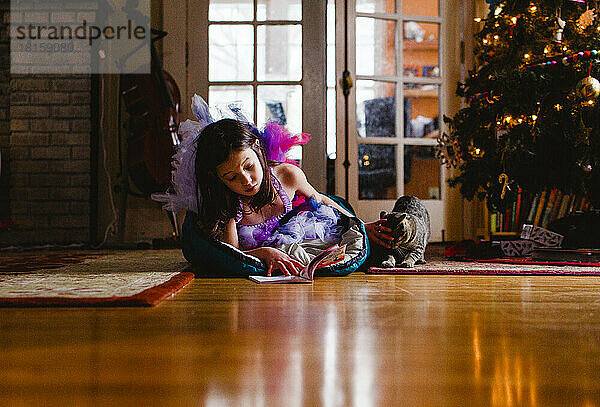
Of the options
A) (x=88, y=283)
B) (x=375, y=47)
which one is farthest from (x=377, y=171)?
(x=88, y=283)

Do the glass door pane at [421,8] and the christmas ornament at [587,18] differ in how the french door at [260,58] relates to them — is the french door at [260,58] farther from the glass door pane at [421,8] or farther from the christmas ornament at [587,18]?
the christmas ornament at [587,18]

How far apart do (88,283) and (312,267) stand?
59 centimetres

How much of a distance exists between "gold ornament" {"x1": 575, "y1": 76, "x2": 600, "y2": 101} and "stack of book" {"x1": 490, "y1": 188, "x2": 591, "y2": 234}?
834 mm

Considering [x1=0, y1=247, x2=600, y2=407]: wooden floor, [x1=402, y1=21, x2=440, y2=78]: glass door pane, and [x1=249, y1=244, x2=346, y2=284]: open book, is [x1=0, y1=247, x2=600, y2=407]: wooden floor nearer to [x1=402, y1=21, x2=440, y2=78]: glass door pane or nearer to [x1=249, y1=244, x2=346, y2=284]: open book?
[x1=249, y1=244, x2=346, y2=284]: open book

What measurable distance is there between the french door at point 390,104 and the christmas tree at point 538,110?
1216 millimetres

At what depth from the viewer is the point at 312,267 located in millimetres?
1791

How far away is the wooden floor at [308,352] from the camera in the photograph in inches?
24.1

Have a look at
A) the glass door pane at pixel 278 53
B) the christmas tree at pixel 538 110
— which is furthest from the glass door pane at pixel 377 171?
the christmas tree at pixel 538 110

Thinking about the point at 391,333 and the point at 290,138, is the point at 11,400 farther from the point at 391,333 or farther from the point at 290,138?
the point at 290,138

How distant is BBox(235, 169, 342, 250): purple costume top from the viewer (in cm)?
198

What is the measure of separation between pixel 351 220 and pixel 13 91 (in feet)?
9.13

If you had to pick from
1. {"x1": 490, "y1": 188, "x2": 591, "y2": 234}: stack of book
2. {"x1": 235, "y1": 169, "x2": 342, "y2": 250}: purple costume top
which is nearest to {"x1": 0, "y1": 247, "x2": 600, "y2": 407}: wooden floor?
{"x1": 235, "y1": 169, "x2": 342, "y2": 250}: purple costume top

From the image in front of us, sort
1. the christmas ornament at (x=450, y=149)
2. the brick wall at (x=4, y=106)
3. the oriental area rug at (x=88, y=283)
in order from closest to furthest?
1. the oriental area rug at (x=88, y=283)
2. the christmas ornament at (x=450, y=149)
3. the brick wall at (x=4, y=106)

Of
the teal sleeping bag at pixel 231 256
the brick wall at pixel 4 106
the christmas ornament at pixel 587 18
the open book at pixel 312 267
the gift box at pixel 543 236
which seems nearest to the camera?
the open book at pixel 312 267
